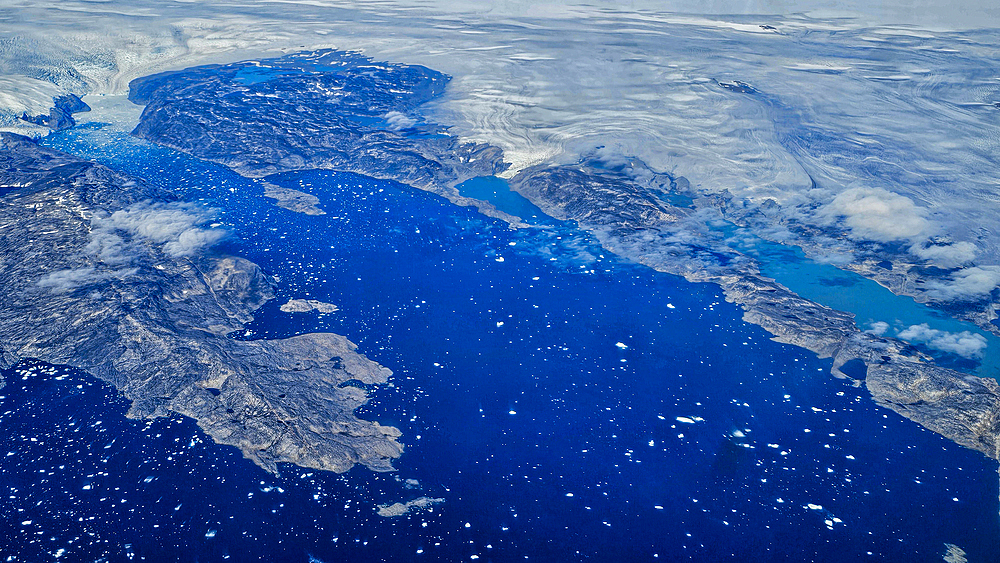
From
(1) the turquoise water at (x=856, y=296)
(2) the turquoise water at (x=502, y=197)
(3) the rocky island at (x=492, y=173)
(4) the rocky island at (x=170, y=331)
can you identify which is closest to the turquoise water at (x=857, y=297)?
(1) the turquoise water at (x=856, y=296)

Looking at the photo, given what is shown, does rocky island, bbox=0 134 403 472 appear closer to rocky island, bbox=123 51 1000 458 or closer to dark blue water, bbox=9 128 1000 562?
dark blue water, bbox=9 128 1000 562

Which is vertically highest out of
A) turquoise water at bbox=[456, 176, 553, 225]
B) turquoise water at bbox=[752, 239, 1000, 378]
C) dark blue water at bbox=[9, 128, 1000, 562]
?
turquoise water at bbox=[456, 176, 553, 225]

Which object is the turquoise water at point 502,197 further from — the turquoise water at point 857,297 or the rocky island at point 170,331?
the rocky island at point 170,331

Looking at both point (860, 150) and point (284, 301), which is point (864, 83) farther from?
point (284, 301)

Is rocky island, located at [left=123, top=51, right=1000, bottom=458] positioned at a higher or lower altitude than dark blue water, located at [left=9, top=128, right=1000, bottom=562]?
higher

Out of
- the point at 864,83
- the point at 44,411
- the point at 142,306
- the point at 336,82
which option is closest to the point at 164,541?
the point at 44,411

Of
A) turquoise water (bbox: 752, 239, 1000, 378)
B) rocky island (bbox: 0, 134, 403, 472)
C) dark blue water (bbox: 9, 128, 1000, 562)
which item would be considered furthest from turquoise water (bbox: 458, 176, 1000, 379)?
rocky island (bbox: 0, 134, 403, 472)

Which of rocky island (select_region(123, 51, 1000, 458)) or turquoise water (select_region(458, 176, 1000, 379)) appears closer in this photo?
rocky island (select_region(123, 51, 1000, 458))
